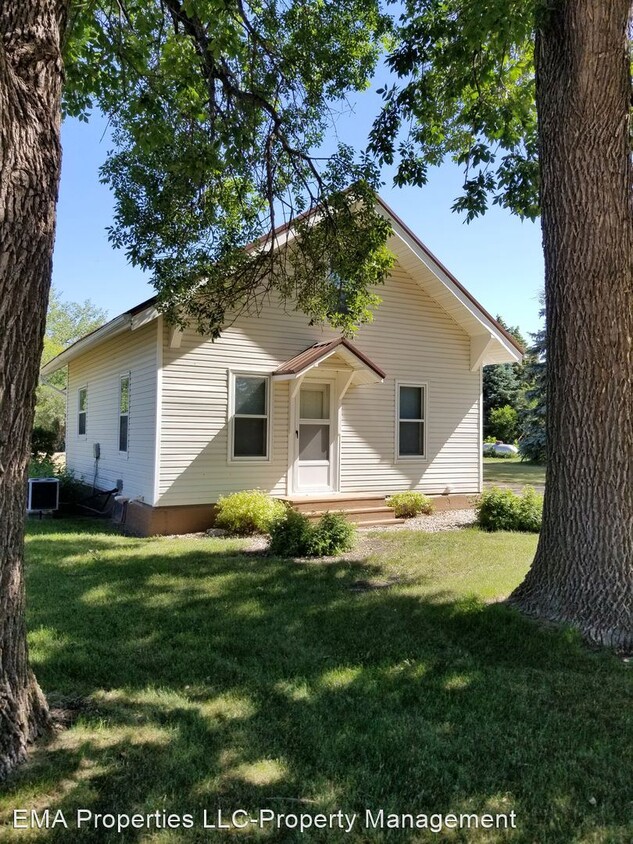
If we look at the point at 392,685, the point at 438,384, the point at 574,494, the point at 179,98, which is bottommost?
Result: the point at 392,685

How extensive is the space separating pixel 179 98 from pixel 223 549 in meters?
5.87

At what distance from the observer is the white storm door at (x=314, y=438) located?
35.8 feet

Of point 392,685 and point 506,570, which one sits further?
point 506,570

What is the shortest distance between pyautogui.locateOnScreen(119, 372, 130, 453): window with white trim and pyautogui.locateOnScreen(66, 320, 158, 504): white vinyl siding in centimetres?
8

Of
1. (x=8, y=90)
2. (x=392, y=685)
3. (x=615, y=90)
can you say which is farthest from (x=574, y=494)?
(x=8, y=90)

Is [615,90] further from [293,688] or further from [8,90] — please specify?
[293,688]

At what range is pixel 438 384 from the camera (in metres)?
12.6

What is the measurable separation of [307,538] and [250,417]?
3.31m

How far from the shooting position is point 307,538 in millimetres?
7727

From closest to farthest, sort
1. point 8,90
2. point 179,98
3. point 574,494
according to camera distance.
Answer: point 8,90, point 574,494, point 179,98

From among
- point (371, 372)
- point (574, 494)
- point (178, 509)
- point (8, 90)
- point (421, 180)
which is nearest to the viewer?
point (8, 90)

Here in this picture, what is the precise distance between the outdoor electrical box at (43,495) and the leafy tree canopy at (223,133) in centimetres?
554

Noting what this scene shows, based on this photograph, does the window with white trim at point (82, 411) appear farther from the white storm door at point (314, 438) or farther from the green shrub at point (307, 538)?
the green shrub at point (307, 538)

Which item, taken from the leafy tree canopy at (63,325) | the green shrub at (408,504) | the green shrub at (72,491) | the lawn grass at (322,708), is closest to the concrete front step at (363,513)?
the green shrub at (408,504)
